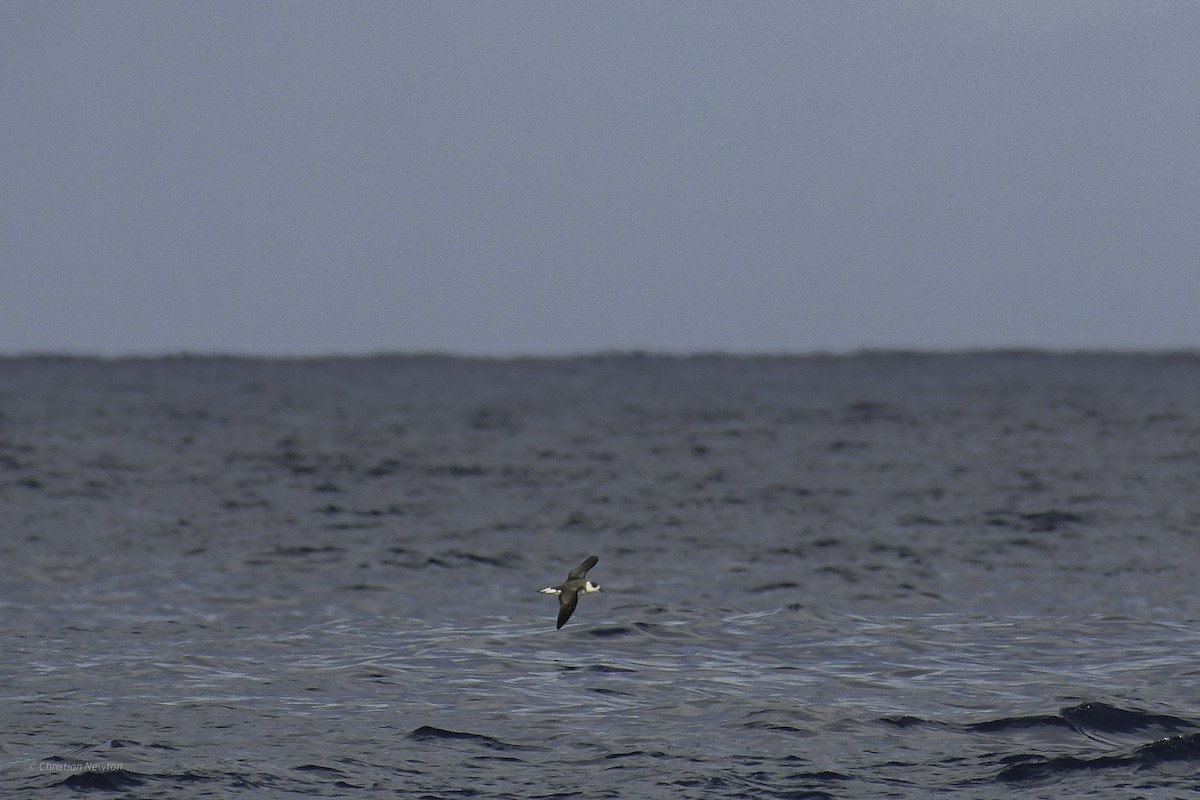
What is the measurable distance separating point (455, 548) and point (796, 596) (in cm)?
925

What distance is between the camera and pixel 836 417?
87.8 m

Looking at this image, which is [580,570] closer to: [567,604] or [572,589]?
[572,589]

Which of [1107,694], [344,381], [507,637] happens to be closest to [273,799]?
[507,637]

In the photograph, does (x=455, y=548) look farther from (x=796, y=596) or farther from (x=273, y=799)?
(x=273, y=799)

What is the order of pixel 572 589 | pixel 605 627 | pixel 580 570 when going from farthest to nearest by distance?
pixel 605 627 < pixel 580 570 < pixel 572 589

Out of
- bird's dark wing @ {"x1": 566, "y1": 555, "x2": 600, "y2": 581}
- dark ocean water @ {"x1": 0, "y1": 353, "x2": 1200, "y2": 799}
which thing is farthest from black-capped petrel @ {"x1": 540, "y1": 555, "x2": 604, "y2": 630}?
dark ocean water @ {"x1": 0, "y1": 353, "x2": 1200, "y2": 799}

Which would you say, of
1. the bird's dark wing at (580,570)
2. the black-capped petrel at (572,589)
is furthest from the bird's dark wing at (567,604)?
the bird's dark wing at (580,570)

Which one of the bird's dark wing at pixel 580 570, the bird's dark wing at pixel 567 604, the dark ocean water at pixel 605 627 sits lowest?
the dark ocean water at pixel 605 627

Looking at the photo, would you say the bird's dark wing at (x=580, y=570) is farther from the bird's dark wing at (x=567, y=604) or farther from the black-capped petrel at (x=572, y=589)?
the bird's dark wing at (x=567, y=604)

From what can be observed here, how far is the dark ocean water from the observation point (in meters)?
15.6

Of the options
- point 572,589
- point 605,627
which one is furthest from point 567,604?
point 605,627

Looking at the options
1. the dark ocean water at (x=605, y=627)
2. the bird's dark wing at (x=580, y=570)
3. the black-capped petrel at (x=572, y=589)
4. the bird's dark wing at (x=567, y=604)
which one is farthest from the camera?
the bird's dark wing at (x=580, y=570)

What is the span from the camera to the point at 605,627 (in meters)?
22.8

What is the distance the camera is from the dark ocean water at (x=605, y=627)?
51.2 feet
